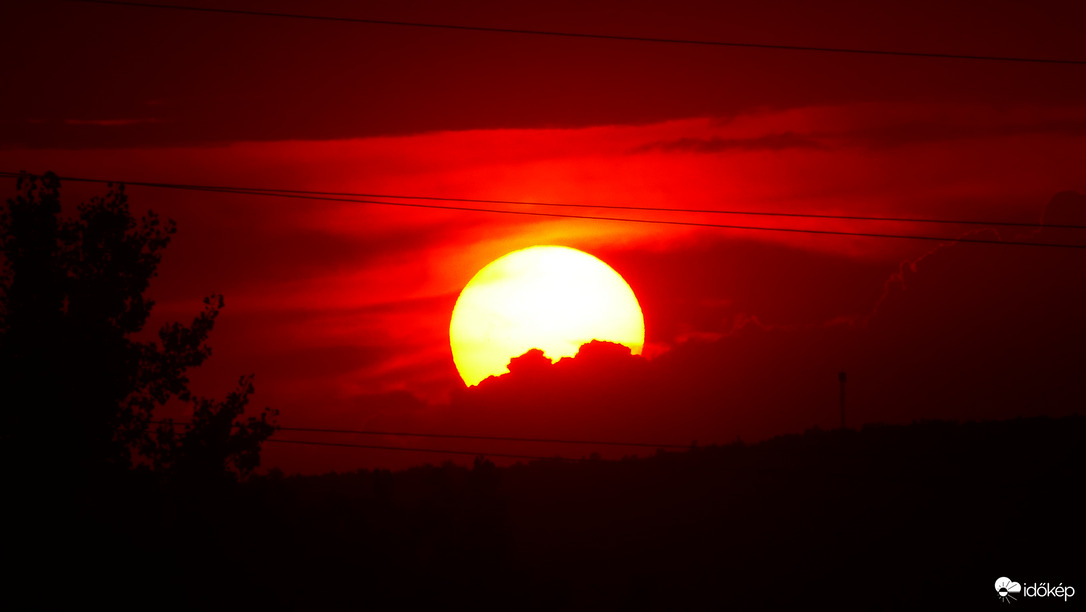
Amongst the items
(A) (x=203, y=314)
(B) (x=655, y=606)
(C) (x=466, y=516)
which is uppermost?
(A) (x=203, y=314)

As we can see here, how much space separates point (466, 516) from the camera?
42.0 metres

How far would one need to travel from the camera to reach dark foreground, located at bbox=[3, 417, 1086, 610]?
3005 cm

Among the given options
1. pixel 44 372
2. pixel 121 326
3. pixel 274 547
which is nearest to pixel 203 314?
pixel 121 326

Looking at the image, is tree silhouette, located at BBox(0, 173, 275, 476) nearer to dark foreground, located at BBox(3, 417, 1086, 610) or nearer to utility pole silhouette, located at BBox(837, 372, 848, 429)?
dark foreground, located at BBox(3, 417, 1086, 610)

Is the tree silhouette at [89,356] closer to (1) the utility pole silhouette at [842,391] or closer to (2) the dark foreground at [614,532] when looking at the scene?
(2) the dark foreground at [614,532]

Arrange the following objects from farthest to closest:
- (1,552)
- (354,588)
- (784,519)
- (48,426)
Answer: (784,519)
(354,588)
(48,426)
(1,552)

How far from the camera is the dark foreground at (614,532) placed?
3005 cm

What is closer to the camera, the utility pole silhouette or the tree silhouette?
the tree silhouette

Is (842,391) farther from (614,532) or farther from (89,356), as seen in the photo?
(89,356)

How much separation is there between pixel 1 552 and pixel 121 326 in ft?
28.0

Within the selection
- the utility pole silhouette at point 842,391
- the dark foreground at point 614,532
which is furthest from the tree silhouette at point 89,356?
the utility pole silhouette at point 842,391

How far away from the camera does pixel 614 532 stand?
242 ft

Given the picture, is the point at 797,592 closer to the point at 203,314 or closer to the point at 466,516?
the point at 466,516

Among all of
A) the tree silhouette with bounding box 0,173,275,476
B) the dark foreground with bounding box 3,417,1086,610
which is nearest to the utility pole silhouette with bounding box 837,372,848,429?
the dark foreground with bounding box 3,417,1086,610
